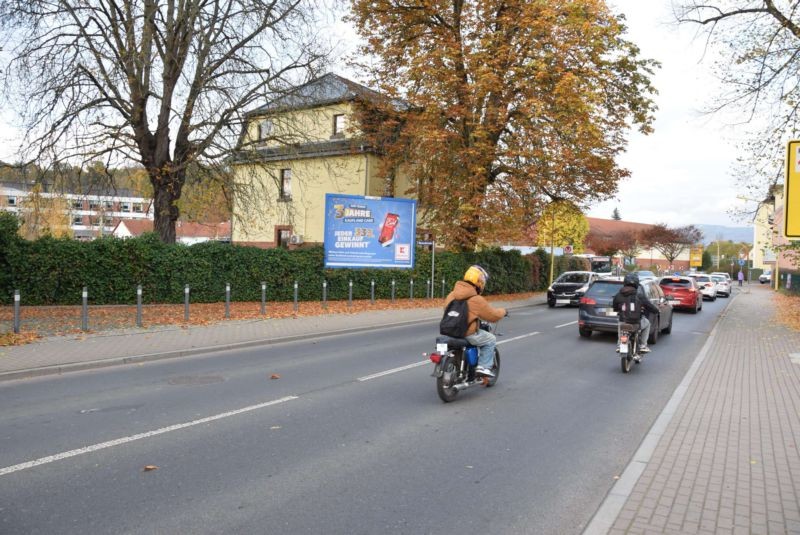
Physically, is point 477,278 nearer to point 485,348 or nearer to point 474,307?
point 474,307

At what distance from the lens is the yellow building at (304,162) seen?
1972 cm

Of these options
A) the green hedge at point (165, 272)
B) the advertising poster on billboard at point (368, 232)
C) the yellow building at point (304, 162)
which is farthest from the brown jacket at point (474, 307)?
the advertising poster on billboard at point (368, 232)

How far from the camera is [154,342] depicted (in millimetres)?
11750

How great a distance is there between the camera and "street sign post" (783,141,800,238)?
164 inches

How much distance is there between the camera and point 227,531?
377 cm

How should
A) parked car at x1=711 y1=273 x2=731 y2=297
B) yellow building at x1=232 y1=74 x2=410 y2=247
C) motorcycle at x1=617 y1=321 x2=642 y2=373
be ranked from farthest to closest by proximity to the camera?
parked car at x1=711 y1=273 x2=731 y2=297
yellow building at x1=232 y1=74 x2=410 y2=247
motorcycle at x1=617 y1=321 x2=642 y2=373

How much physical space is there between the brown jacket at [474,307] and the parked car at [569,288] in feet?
60.9

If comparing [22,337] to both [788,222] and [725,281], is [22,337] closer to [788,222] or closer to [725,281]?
[788,222]

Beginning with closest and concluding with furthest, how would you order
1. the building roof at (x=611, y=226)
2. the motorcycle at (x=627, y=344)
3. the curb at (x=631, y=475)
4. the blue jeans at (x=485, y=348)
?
the curb at (x=631, y=475) → the blue jeans at (x=485, y=348) → the motorcycle at (x=627, y=344) → the building roof at (x=611, y=226)

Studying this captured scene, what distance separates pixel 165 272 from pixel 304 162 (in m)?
16.9

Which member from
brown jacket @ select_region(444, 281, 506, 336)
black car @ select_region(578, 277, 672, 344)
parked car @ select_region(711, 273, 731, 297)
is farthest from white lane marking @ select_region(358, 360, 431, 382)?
parked car @ select_region(711, 273, 731, 297)

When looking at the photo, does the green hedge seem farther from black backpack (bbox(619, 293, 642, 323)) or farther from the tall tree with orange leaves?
black backpack (bbox(619, 293, 642, 323))

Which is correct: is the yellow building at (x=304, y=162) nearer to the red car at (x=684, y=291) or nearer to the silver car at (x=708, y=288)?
the red car at (x=684, y=291)

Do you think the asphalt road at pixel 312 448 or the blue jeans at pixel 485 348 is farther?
the blue jeans at pixel 485 348
